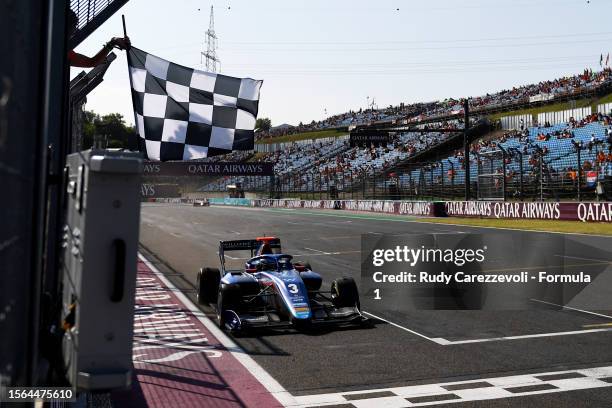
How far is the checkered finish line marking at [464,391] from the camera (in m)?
4.76

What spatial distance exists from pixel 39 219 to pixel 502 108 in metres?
56.4

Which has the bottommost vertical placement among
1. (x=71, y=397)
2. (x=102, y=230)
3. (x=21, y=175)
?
(x=71, y=397)

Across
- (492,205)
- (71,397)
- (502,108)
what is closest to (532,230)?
(492,205)

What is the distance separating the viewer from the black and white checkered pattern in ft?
16.8

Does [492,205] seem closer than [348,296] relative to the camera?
No

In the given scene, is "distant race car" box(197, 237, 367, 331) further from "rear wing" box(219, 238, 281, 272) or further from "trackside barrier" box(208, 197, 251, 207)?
"trackside barrier" box(208, 197, 251, 207)

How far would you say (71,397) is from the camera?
1.99m

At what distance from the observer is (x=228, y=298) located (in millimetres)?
7715

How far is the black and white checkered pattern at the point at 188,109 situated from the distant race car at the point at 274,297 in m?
2.32

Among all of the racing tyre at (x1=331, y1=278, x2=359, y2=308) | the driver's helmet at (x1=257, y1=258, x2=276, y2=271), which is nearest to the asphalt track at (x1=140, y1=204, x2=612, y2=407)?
the racing tyre at (x1=331, y1=278, x2=359, y2=308)

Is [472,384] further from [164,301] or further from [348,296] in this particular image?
[164,301]

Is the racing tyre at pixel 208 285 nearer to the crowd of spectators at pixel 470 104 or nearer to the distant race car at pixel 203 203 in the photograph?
the crowd of spectators at pixel 470 104

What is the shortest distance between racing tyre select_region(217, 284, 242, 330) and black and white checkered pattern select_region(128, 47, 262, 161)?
2.35 metres

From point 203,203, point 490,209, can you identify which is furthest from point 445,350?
point 203,203
